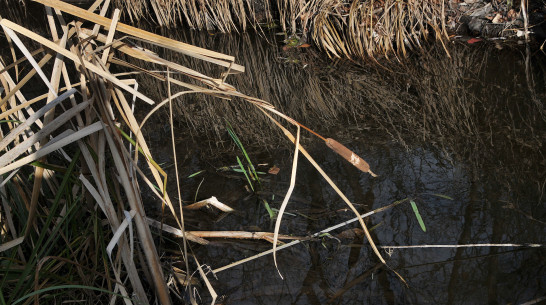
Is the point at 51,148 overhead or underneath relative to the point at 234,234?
overhead

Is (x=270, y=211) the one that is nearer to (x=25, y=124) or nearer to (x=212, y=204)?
(x=212, y=204)

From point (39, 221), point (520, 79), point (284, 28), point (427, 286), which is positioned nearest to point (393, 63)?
point (520, 79)

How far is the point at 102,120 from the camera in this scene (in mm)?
1486

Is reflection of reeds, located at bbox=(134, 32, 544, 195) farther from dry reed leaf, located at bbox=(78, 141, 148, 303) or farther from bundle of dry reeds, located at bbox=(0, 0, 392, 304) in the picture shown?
dry reed leaf, located at bbox=(78, 141, 148, 303)

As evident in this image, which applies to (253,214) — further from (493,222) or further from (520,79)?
(520,79)

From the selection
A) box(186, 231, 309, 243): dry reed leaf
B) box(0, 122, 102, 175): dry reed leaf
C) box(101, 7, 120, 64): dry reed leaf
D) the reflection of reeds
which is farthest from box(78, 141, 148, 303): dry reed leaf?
the reflection of reeds

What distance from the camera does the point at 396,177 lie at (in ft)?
8.62

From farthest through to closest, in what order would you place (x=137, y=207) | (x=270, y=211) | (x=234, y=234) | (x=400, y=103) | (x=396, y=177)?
(x=400, y=103)
(x=396, y=177)
(x=270, y=211)
(x=234, y=234)
(x=137, y=207)

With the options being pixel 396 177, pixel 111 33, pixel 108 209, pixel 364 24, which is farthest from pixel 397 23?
pixel 108 209

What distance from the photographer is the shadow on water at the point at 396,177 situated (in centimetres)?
196

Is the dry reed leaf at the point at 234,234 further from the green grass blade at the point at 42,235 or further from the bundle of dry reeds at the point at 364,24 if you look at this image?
the bundle of dry reeds at the point at 364,24

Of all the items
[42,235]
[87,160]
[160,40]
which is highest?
[160,40]

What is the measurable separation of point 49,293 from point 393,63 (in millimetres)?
3562

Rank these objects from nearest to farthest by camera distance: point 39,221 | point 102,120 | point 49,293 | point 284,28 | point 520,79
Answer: point 102,120 → point 49,293 → point 39,221 → point 520,79 → point 284,28
